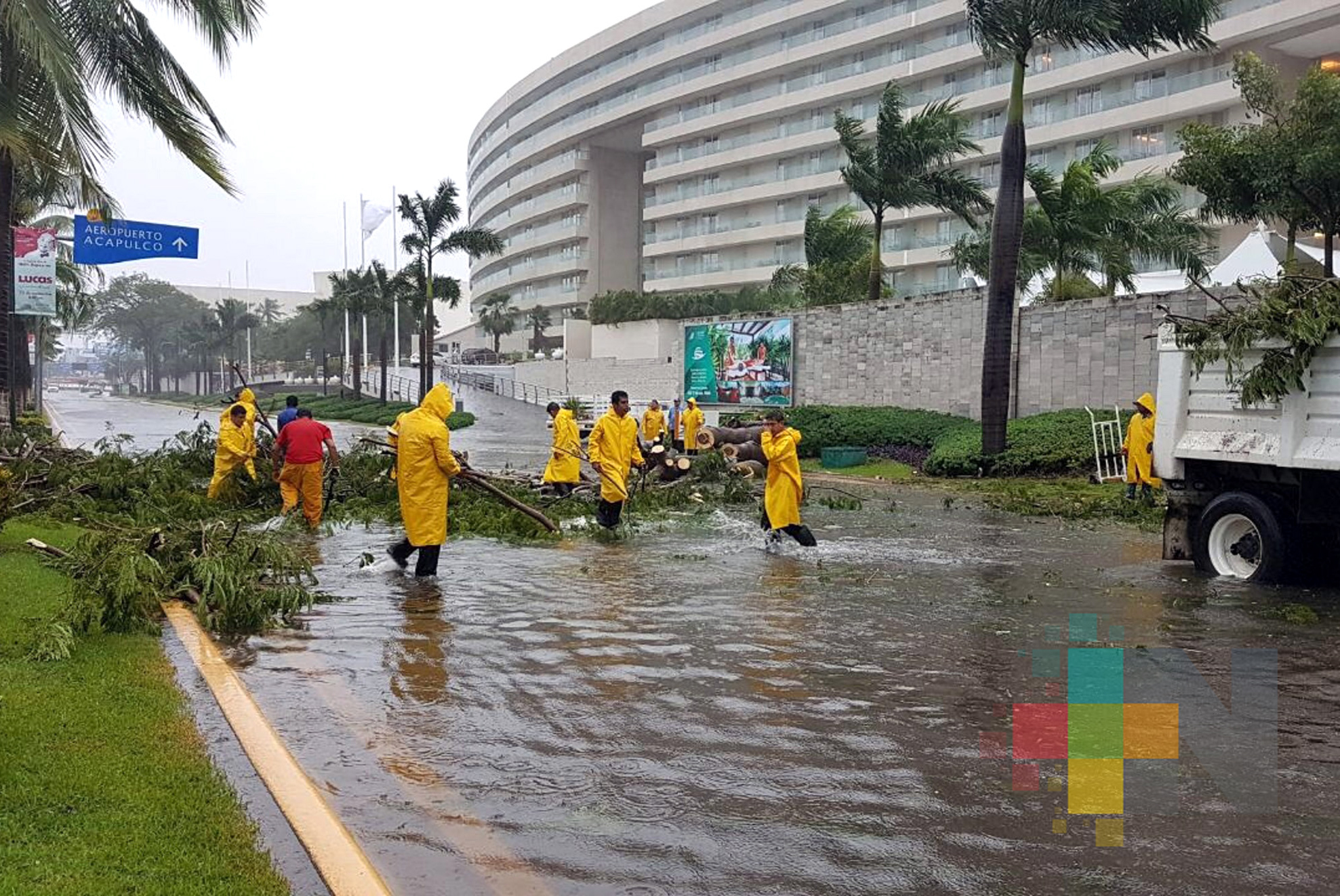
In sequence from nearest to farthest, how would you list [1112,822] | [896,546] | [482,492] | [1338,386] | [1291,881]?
[1291,881] → [1112,822] → [1338,386] → [896,546] → [482,492]

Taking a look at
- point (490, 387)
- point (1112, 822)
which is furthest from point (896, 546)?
point (490, 387)

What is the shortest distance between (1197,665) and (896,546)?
18.3ft

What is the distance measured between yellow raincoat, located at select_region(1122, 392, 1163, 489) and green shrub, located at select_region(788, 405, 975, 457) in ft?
26.1

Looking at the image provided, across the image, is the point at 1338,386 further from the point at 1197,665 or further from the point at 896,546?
the point at 896,546

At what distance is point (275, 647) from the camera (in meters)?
7.19

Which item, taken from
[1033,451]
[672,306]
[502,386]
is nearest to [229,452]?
[1033,451]

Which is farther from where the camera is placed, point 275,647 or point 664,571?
point 664,571

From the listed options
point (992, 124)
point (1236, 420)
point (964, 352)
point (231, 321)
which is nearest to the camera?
point (1236, 420)

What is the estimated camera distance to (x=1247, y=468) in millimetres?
9648

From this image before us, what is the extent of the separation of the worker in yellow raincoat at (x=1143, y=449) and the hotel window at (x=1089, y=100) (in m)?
33.6

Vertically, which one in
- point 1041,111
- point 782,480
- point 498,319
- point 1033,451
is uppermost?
point 1041,111

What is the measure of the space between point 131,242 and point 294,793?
1941 cm

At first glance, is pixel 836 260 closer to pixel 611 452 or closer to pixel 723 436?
pixel 723 436

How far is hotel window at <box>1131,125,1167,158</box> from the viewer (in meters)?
43.0
